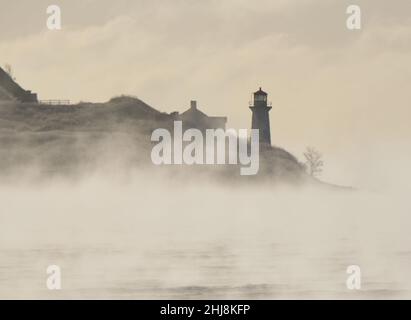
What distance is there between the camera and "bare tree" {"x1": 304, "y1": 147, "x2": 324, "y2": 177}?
73.7m

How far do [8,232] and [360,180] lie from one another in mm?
22271

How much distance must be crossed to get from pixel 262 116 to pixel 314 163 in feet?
18.5

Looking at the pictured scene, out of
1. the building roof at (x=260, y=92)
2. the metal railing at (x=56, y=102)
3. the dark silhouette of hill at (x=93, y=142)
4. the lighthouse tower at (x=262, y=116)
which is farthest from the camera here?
the metal railing at (x=56, y=102)

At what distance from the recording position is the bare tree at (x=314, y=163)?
242 feet

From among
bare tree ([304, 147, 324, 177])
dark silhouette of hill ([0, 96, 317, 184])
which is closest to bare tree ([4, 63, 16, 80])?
dark silhouette of hill ([0, 96, 317, 184])

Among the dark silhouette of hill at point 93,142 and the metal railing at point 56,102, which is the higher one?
the metal railing at point 56,102

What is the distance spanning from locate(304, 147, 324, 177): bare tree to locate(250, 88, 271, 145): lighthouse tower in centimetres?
373

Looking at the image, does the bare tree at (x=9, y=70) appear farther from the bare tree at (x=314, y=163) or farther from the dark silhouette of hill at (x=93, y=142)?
the bare tree at (x=314, y=163)

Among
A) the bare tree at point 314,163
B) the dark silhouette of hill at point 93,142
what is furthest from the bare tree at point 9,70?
the bare tree at point 314,163

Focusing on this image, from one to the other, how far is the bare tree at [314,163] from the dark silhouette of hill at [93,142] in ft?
3.30

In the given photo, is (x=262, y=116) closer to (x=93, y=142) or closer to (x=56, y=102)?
(x=93, y=142)

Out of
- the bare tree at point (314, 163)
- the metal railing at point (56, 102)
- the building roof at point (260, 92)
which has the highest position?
the metal railing at point (56, 102)

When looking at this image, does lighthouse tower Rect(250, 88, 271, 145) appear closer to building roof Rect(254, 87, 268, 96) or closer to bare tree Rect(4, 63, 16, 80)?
building roof Rect(254, 87, 268, 96)
